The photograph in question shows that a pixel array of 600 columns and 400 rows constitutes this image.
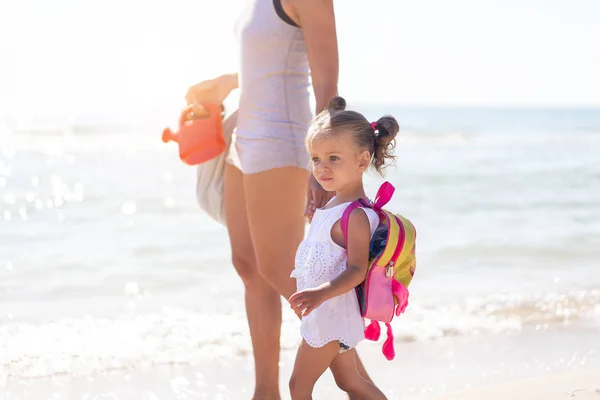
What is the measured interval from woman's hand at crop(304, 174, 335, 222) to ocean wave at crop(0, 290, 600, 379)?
6.67ft

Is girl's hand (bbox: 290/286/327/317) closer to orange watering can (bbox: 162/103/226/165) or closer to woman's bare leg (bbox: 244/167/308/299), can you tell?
woman's bare leg (bbox: 244/167/308/299)

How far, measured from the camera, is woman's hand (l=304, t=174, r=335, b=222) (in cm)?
270

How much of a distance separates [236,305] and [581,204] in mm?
6490

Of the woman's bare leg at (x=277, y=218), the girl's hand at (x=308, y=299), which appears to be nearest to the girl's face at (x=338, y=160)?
the girl's hand at (x=308, y=299)

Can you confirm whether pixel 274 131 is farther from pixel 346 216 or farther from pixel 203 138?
pixel 346 216

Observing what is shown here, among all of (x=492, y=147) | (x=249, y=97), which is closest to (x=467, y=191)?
(x=249, y=97)

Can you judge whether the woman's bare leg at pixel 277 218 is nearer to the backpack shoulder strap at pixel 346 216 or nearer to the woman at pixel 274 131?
the woman at pixel 274 131

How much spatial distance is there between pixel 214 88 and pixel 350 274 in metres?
1.31

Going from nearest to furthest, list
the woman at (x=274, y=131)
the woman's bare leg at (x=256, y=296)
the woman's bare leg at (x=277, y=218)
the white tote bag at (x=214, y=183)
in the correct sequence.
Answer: the woman at (x=274, y=131)
the woman's bare leg at (x=277, y=218)
the woman's bare leg at (x=256, y=296)
the white tote bag at (x=214, y=183)

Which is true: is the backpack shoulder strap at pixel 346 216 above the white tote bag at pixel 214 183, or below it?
above

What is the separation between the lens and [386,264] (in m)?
2.47

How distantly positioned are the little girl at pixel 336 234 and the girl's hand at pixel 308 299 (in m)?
0.08

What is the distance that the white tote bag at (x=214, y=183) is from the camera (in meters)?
3.44

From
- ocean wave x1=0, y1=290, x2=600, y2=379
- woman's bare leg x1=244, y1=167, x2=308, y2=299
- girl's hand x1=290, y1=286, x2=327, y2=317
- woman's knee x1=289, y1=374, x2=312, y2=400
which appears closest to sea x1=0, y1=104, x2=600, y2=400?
ocean wave x1=0, y1=290, x2=600, y2=379
